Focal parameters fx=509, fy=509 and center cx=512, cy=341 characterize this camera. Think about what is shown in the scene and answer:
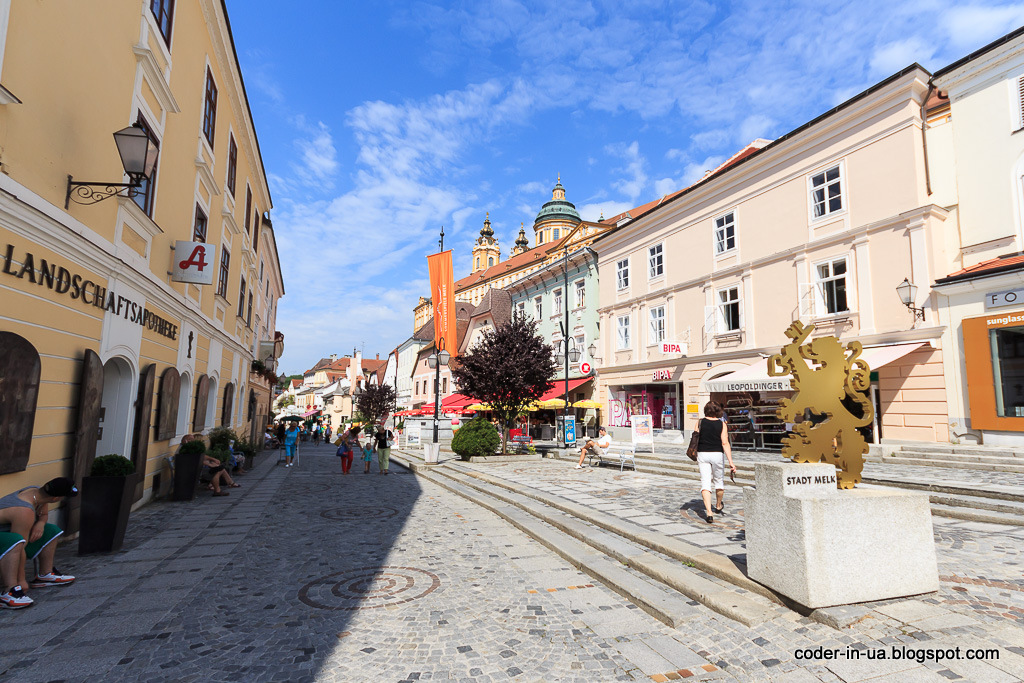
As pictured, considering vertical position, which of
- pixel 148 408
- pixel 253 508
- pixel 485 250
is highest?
pixel 485 250

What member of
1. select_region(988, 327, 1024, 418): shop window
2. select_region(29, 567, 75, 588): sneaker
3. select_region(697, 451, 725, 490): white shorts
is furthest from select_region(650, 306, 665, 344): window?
select_region(29, 567, 75, 588): sneaker

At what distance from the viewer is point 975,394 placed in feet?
42.3

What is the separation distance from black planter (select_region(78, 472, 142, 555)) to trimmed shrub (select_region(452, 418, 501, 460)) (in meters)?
12.0

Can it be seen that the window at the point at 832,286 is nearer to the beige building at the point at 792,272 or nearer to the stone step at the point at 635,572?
the beige building at the point at 792,272

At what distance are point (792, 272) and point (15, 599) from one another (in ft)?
67.2

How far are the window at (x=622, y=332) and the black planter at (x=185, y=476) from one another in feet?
66.9

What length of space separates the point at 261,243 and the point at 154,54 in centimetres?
1711

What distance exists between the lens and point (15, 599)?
4.45 meters

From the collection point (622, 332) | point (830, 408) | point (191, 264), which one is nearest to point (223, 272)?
point (191, 264)

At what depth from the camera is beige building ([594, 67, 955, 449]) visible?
571 inches

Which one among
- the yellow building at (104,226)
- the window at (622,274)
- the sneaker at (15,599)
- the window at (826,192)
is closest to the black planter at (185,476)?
the yellow building at (104,226)

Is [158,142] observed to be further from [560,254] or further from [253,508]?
[560,254]

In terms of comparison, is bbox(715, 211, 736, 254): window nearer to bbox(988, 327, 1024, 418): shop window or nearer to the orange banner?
bbox(988, 327, 1024, 418): shop window

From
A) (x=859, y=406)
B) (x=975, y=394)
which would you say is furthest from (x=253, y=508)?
(x=975, y=394)
